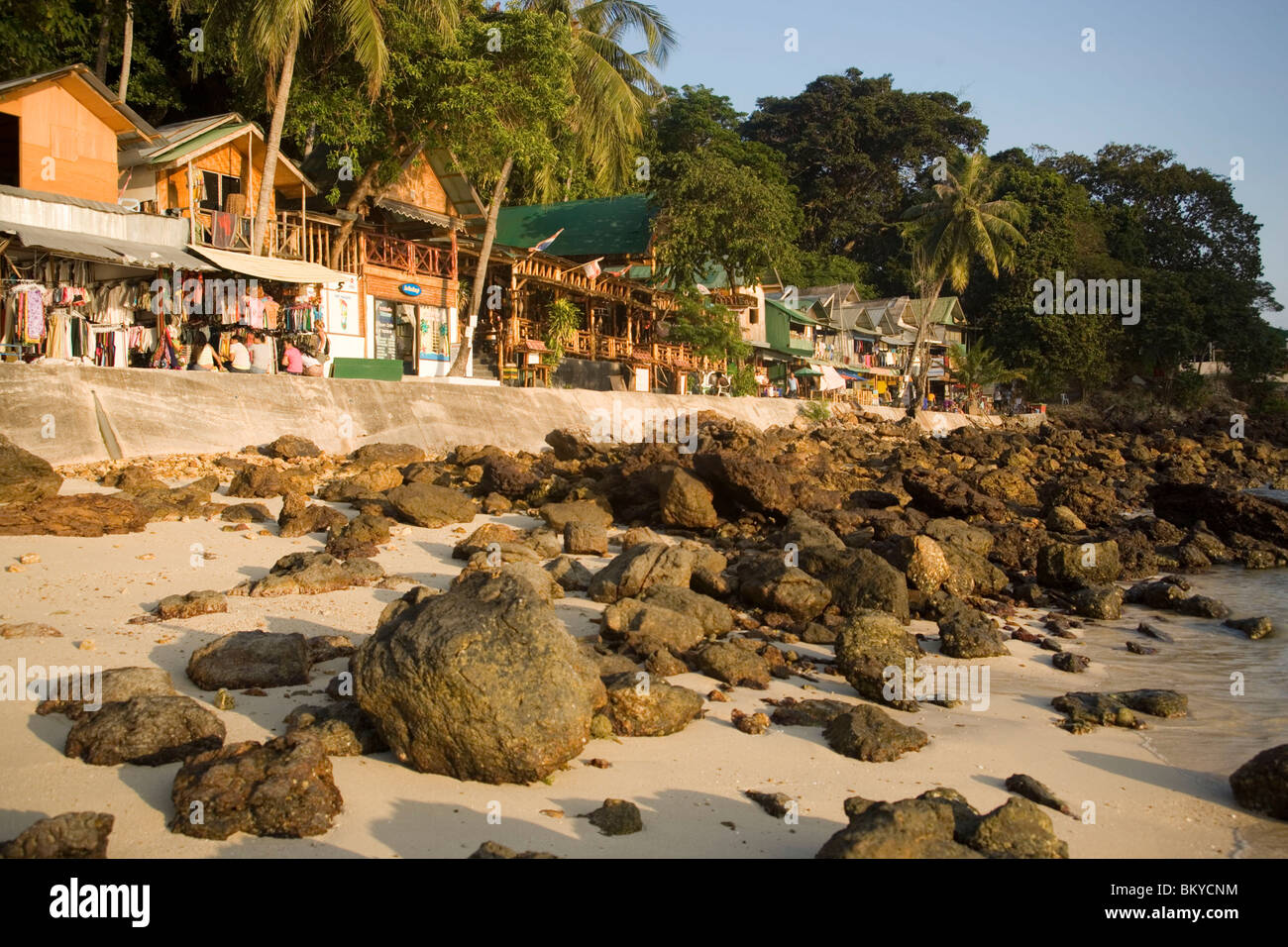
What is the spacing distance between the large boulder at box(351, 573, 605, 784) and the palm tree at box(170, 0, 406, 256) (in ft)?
56.5

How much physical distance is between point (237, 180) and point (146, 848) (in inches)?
867

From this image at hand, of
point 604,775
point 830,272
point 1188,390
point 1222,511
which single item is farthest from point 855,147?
point 604,775

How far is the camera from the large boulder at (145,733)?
455 cm

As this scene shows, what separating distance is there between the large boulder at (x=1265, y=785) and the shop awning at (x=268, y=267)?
60.3 feet

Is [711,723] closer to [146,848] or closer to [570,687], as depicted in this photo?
[570,687]

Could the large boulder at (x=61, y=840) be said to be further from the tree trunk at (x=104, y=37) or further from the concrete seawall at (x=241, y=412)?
the tree trunk at (x=104, y=37)

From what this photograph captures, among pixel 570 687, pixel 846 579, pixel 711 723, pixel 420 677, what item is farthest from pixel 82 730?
pixel 846 579

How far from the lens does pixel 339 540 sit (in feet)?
31.2

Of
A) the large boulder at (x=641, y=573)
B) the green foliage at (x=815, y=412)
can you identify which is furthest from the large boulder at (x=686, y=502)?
the green foliage at (x=815, y=412)

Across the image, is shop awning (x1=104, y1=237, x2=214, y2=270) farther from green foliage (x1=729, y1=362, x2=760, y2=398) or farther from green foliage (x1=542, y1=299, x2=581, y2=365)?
green foliage (x1=729, y1=362, x2=760, y2=398)

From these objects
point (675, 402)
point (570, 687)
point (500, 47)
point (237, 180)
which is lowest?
point (570, 687)

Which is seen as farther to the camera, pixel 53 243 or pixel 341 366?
pixel 341 366

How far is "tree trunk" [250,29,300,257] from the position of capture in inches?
742

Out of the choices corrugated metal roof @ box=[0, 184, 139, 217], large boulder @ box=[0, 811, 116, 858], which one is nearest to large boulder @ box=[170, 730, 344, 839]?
large boulder @ box=[0, 811, 116, 858]
